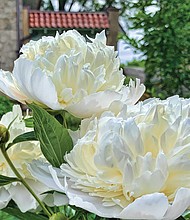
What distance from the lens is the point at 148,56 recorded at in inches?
118

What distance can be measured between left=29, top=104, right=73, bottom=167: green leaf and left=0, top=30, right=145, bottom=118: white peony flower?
0.02 meters

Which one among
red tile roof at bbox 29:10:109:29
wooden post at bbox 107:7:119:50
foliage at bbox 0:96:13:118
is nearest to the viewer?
foliage at bbox 0:96:13:118

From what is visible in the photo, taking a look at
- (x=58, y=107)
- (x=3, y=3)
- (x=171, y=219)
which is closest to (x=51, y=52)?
(x=58, y=107)

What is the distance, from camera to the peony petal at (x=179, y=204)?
0.93ft

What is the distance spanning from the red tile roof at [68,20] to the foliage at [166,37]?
243cm

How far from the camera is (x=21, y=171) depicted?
409 mm

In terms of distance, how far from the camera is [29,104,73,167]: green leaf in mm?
353

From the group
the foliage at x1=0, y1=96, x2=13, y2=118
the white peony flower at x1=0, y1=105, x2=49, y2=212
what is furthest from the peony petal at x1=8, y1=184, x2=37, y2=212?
the foliage at x1=0, y1=96, x2=13, y2=118

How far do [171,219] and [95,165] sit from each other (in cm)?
6

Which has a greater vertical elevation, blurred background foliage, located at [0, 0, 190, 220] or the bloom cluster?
the bloom cluster

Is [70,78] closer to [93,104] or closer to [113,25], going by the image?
[93,104]

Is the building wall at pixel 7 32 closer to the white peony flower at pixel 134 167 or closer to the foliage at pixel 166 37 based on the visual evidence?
the foliage at pixel 166 37

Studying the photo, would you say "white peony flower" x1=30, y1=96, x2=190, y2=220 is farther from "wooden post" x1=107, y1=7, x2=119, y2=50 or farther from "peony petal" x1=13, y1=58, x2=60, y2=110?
"wooden post" x1=107, y1=7, x2=119, y2=50

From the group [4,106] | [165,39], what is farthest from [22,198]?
[165,39]
